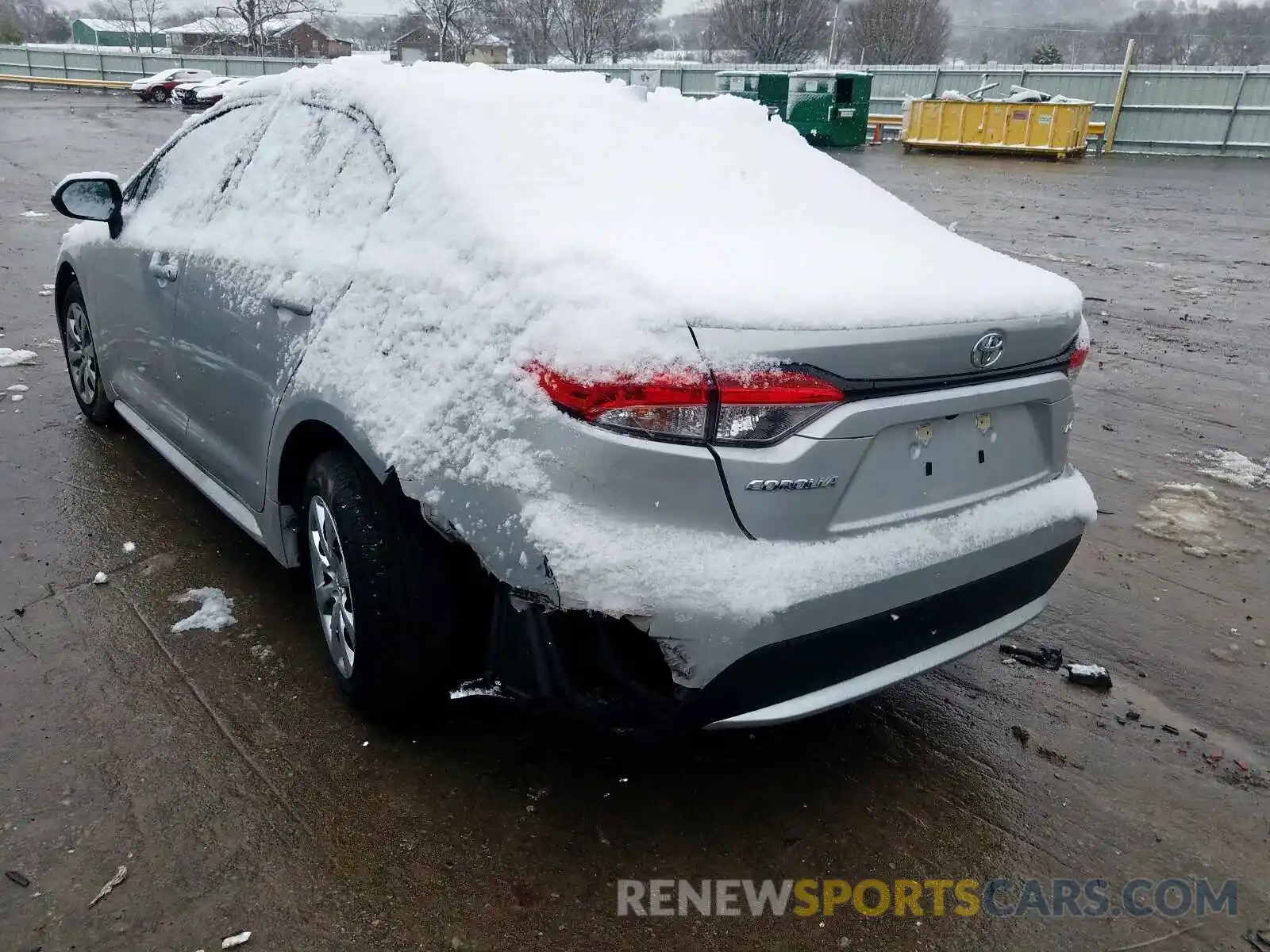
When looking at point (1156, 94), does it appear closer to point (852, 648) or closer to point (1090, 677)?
point (1090, 677)

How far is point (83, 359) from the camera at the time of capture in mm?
4613

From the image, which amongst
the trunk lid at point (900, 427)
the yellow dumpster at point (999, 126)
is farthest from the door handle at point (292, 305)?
the yellow dumpster at point (999, 126)

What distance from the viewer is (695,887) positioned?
217 centimetres

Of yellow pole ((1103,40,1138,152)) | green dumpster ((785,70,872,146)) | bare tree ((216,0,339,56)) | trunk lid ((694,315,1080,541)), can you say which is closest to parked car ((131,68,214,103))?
bare tree ((216,0,339,56))

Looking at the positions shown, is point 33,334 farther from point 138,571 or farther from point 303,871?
point 303,871

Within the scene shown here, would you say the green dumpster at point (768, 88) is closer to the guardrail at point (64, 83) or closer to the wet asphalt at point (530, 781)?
the wet asphalt at point (530, 781)

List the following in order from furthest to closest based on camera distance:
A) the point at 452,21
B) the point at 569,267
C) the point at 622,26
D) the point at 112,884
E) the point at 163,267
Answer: the point at 622,26 < the point at 452,21 < the point at 163,267 < the point at 112,884 < the point at 569,267

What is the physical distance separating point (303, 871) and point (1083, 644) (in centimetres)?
255

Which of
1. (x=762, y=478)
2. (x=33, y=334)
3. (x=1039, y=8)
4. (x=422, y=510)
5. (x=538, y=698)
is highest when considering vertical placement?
(x=1039, y=8)

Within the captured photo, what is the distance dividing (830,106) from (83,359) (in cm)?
2487

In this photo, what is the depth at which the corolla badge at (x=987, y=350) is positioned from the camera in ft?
7.08

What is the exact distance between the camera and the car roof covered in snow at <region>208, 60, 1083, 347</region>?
197 centimetres

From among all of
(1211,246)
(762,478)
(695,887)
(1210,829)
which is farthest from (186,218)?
(1211,246)

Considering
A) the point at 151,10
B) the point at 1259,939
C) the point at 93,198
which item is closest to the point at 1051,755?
the point at 1259,939
